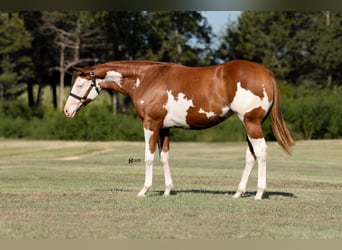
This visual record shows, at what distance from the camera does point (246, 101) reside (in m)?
13.0

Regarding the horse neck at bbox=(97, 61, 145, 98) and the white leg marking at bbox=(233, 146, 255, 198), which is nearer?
the white leg marking at bbox=(233, 146, 255, 198)

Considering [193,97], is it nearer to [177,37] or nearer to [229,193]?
[229,193]

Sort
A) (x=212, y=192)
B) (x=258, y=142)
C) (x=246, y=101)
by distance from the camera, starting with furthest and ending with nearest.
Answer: (x=212, y=192)
(x=258, y=142)
(x=246, y=101)

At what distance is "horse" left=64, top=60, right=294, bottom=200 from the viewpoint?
13086 millimetres

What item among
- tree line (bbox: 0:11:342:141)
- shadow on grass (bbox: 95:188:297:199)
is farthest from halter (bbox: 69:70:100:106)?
tree line (bbox: 0:11:342:141)

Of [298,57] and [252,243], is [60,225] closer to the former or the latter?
[252,243]

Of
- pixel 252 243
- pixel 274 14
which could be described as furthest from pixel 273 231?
pixel 274 14

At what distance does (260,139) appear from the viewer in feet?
43.3

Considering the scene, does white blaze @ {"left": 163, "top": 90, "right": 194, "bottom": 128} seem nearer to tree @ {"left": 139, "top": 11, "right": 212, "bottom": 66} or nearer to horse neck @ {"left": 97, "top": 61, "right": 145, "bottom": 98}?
horse neck @ {"left": 97, "top": 61, "right": 145, "bottom": 98}

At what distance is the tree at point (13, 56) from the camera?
51.2 metres

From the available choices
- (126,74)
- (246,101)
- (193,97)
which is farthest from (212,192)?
(126,74)

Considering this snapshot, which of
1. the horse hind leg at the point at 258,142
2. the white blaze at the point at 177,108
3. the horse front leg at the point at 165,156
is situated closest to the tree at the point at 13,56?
the horse front leg at the point at 165,156

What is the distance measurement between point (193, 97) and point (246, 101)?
2.76 ft

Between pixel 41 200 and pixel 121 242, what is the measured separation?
4.02 m
